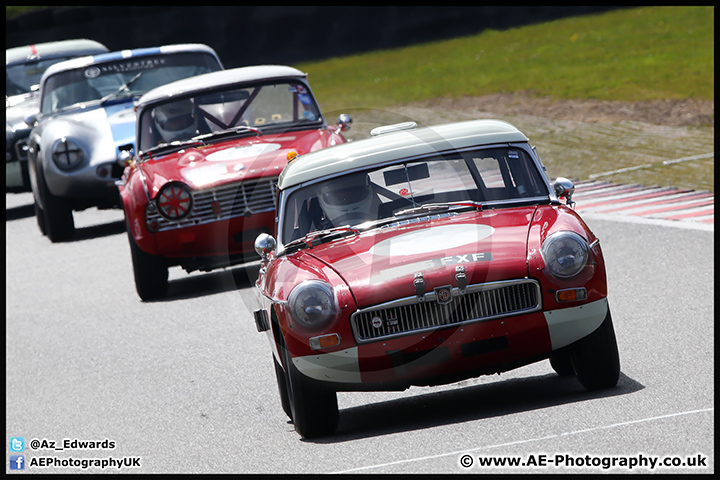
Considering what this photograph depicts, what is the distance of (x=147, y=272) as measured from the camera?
34.3 feet

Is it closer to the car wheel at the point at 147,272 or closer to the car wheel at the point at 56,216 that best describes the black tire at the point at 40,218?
the car wheel at the point at 56,216

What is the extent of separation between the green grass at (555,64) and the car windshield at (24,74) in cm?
703

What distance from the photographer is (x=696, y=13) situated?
29.0 m

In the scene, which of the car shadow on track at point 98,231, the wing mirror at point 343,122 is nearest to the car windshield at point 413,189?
the wing mirror at point 343,122

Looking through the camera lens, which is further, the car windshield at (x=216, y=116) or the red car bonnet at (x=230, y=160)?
the car windshield at (x=216, y=116)

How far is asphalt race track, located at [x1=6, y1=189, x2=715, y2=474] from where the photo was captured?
5.14m

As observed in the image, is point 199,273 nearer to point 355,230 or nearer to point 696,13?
point 355,230

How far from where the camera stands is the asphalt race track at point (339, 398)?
202 inches

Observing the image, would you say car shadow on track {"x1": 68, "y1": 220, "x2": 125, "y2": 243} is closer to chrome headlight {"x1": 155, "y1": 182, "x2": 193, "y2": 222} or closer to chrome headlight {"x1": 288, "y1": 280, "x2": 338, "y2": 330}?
chrome headlight {"x1": 155, "y1": 182, "x2": 193, "y2": 222}

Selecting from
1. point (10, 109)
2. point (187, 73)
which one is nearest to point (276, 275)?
point (187, 73)

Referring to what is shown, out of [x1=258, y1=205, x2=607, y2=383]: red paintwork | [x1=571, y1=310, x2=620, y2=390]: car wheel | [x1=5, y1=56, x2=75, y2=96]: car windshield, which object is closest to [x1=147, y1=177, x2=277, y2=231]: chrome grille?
[x1=258, y1=205, x2=607, y2=383]: red paintwork

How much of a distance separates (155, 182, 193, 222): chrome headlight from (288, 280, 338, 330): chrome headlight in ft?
15.3

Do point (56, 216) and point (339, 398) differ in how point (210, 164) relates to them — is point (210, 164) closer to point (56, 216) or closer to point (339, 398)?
point (339, 398)

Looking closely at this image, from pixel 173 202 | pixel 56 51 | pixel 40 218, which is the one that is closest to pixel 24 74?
pixel 56 51
